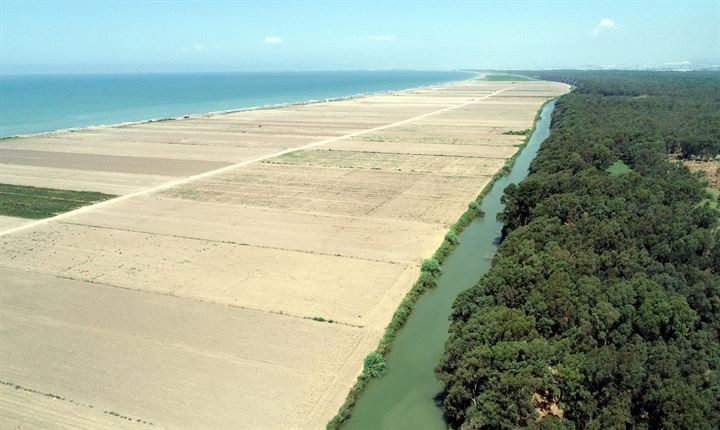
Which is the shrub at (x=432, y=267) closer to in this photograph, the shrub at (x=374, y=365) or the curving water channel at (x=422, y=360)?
the curving water channel at (x=422, y=360)

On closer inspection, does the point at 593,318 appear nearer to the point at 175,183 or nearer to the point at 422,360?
the point at 422,360

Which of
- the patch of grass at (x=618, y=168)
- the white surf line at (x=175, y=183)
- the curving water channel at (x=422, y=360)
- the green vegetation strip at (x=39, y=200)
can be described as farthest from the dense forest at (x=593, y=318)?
the green vegetation strip at (x=39, y=200)

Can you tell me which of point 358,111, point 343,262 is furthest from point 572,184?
point 358,111

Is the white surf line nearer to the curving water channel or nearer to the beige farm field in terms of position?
the beige farm field

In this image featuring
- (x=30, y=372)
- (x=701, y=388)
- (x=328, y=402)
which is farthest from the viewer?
(x=30, y=372)

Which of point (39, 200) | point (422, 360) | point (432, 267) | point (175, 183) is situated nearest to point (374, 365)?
point (422, 360)

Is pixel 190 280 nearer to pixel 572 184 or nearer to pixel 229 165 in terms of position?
pixel 572 184
